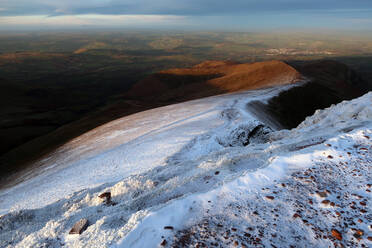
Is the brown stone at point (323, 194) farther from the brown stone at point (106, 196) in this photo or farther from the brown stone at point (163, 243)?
the brown stone at point (106, 196)

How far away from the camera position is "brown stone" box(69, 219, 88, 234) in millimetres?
5758

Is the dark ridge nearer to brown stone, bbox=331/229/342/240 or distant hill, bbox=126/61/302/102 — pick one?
distant hill, bbox=126/61/302/102

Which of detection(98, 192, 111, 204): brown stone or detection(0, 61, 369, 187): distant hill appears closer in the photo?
detection(98, 192, 111, 204): brown stone

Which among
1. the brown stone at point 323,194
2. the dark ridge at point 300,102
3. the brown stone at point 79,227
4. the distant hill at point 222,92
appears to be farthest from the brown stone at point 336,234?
the distant hill at point 222,92

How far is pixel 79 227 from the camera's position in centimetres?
587

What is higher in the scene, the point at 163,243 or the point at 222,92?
the point at 163,243

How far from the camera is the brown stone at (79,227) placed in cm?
576

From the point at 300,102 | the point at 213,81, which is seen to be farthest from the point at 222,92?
the point at 300,102

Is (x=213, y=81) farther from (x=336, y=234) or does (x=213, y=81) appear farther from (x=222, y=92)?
(x=336, y=234)

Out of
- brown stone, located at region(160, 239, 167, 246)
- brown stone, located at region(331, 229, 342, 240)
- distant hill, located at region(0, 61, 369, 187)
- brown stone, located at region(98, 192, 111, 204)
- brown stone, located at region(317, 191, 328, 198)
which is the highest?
brown stone, located at region(317, 191, 328, 198)

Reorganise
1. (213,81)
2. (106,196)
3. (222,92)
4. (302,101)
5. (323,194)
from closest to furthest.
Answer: (323,194) → (106,196) → (302,101) → (222,92) → (213,81)

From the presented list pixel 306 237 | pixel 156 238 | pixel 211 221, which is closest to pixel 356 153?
pixel 306 237

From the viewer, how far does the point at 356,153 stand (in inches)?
305

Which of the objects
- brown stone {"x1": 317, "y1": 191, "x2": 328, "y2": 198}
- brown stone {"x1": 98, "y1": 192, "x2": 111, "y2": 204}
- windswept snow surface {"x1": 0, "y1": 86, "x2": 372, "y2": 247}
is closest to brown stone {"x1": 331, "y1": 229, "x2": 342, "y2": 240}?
windswept snow surface {"x1": 0, "y1": 86, "x2": 372, "y2": 247}
